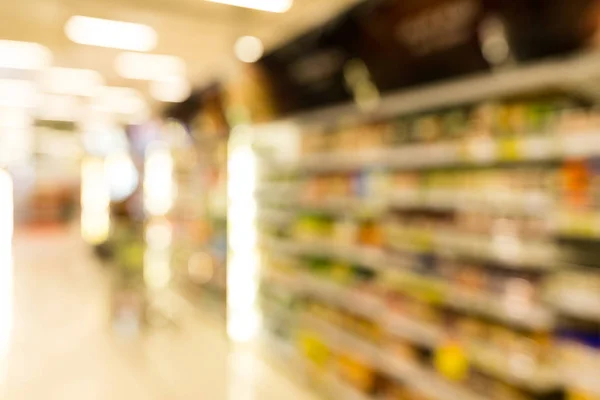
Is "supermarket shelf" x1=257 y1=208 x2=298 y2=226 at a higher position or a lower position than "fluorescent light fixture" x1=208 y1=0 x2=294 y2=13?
lower

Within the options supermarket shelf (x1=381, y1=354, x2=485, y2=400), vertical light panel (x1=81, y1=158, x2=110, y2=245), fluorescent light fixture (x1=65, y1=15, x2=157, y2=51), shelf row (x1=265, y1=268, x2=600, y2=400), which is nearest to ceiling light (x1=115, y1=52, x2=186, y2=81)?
fluorescent light fixture (x1=65, y1=15, x2=157, y2=51)

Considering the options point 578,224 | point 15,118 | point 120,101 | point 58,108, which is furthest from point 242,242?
point 15,118

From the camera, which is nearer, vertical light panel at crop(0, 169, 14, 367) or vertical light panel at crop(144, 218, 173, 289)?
vertical light panel at crop(0, 169, 14, 367)

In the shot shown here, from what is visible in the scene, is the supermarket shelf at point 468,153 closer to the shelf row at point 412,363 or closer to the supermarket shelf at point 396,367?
the shelf row at point 412,363

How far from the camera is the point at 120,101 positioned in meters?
9.73

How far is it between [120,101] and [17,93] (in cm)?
158

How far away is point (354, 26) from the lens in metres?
3.05

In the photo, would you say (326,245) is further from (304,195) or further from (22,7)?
(22,7)

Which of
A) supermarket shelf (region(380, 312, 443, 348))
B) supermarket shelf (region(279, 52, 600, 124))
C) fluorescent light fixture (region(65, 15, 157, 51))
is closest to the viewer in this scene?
supermarket shelf (region(279, 52, 600, 124))

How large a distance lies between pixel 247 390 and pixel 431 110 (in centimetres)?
231

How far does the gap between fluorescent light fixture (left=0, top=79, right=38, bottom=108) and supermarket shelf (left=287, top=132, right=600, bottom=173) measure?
5851 mm

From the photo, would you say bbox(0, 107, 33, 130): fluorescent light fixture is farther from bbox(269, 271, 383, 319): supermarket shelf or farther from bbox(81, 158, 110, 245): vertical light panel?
bbox(269, 271, 383, 319): supermarket shelf

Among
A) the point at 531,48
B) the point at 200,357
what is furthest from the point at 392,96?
the point at 200,357

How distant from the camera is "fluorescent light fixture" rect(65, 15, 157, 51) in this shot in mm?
5012
